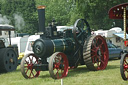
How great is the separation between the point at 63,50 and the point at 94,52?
1.51 metres

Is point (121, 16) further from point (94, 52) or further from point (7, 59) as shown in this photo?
point (7, 59)

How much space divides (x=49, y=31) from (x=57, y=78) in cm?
209

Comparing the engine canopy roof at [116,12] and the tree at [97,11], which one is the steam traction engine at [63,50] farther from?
the tree at [97,11]

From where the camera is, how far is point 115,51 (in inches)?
686

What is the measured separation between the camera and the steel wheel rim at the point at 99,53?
36.3 feet

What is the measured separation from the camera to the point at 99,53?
11.5m

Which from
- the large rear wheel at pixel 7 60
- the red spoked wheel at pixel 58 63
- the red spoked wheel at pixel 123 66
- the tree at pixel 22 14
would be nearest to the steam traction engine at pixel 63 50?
the red spoked wheel at pixel 58 63

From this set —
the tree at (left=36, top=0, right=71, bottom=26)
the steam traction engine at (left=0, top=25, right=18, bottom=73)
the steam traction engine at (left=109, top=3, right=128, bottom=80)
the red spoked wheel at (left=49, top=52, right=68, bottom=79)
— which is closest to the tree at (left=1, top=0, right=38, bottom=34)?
the tree at (left=36, top=0, right=71, bottom=26)

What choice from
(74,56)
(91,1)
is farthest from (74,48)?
(91,1)

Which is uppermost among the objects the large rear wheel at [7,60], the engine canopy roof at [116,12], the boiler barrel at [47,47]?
the engine canopy roof at [116,12]

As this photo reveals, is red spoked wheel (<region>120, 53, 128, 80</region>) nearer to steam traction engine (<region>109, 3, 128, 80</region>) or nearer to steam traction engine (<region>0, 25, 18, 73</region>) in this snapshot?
steam traction engine (<region>109, 3, 128, 80</region>)

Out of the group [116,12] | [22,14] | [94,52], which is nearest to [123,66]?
[116,12]

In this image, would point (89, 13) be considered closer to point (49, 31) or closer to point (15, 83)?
point (49, 31)

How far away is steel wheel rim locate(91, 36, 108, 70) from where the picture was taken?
1107 centimetres
